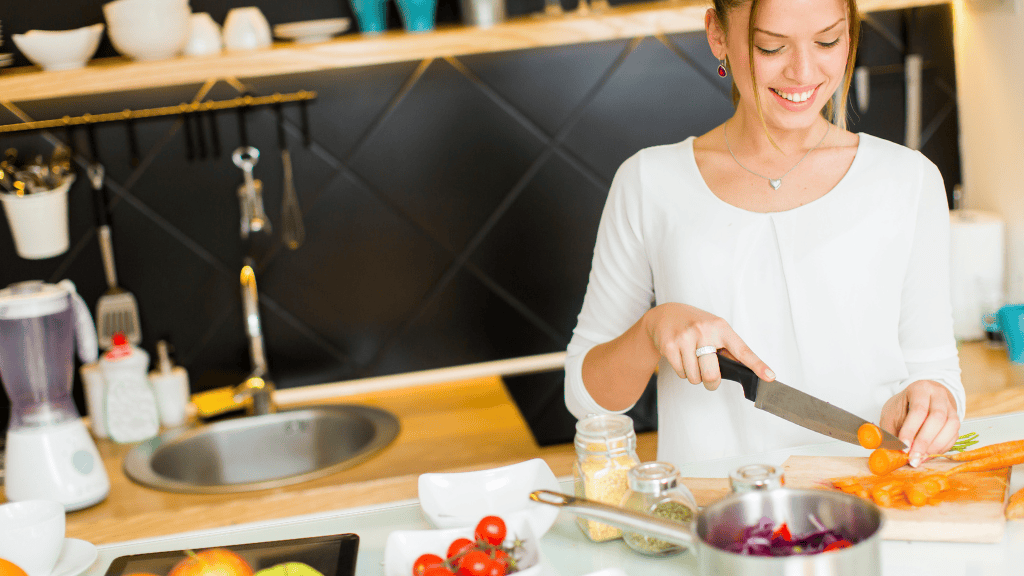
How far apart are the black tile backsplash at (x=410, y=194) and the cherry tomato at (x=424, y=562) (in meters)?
1.37

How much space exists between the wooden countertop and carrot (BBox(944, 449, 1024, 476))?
91 cm

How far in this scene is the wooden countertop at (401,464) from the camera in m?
1.73

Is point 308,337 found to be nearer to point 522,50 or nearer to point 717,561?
point 522,50

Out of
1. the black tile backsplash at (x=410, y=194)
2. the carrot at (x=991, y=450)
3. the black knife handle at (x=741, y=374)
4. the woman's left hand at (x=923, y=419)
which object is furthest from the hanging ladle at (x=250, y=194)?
the carrot at (x=991, y=450)

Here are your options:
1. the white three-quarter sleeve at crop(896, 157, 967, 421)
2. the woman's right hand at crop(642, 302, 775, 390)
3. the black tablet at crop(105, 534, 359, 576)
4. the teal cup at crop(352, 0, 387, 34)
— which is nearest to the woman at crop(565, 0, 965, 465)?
the white three-quarter sleeve at crop(896, 157, 967, 421)

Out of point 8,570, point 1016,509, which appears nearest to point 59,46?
point 8,570

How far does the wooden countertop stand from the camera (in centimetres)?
173

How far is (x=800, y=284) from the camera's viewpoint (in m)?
1.32

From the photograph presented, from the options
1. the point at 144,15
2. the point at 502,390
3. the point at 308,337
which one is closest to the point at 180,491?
the point at 308,337

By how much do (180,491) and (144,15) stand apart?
3.02 ft

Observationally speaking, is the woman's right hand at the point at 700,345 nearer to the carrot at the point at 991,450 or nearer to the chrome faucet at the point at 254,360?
the carrot at the point at 991,450

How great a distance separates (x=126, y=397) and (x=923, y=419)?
63.2 inches

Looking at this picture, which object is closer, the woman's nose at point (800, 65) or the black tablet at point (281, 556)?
the black tablet at point (281, 556)

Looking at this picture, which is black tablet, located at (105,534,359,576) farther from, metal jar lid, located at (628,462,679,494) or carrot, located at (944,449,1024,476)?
carrot, located at (944,449,1024,476)
